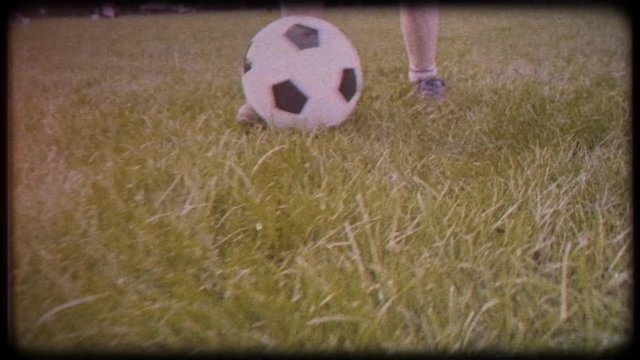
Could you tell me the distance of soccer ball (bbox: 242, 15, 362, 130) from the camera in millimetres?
1493

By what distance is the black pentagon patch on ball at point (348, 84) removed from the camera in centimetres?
155

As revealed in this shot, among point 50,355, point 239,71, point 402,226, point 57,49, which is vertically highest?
point 57,49

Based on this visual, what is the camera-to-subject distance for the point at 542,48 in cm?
185

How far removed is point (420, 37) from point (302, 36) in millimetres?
323

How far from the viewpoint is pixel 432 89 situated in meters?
1.74

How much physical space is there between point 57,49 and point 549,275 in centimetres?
110

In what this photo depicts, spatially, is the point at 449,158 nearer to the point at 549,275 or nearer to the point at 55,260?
the point at 549,275

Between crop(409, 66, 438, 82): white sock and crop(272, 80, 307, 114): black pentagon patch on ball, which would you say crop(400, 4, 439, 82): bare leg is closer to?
crop(409, 66, 438, 82): white sock

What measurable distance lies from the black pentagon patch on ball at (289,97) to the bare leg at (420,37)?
32 centimetres

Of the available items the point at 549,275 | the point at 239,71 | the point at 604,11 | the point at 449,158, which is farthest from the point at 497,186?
the point at 239,71

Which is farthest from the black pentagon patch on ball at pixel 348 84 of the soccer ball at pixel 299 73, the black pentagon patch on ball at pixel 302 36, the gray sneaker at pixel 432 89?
the gray sneaker at pixel 432 89

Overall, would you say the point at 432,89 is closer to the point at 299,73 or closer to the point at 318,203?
the point at 299,73

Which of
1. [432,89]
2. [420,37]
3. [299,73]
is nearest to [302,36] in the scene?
[299,73]

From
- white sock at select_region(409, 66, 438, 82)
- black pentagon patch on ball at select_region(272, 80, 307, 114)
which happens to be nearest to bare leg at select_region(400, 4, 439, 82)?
white sock at select_region(409, 66, 438, 82)
